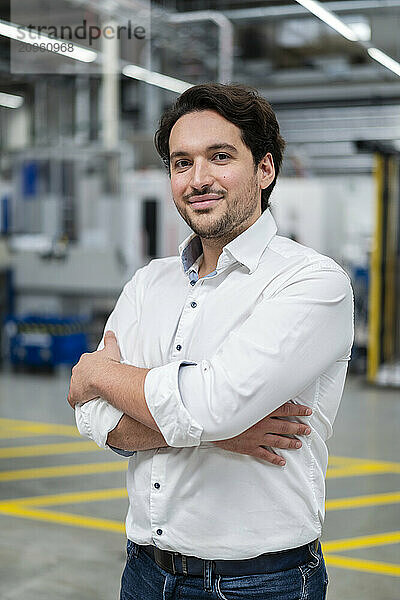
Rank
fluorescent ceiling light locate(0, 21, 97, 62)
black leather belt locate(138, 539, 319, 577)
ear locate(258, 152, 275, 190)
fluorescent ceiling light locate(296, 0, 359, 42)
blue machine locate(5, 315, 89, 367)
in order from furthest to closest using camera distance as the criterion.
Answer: blue machine locate(5, 315, 89, 367) → fluorescent ceiling light locate(296, 0, 359, 42) → fluorescent ceiling light locate(0, 21, 97, 62) → ear locate(258, 152, 275, 190) → black leather belt locate(138, 539, 319, 577)

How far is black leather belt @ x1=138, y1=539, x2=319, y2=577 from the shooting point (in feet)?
5.25

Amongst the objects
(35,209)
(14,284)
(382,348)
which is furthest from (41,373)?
(382,348)

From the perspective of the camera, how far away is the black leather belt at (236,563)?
1601 millimetres

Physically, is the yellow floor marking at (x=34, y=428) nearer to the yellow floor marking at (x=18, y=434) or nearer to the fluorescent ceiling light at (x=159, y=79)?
the yellow floor marking at (x=18, y=434)

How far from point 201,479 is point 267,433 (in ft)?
0.59

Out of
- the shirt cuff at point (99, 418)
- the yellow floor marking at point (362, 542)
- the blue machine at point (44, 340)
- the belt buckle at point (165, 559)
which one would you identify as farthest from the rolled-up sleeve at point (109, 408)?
the blue machine at point (44, 340)

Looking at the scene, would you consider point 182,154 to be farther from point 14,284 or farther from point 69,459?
point 14,284

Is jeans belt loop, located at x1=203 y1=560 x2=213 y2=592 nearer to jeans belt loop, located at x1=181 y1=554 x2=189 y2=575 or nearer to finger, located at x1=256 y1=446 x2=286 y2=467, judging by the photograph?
jeans belt loop, located at x1=181 y1=554 x2=189 y2=575

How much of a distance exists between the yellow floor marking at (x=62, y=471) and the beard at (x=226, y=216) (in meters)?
4.27

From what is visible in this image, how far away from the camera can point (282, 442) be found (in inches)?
63.3

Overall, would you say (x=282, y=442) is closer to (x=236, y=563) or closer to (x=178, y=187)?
(x=236, y=563)

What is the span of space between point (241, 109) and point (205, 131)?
10 cm

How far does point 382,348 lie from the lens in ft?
31.7

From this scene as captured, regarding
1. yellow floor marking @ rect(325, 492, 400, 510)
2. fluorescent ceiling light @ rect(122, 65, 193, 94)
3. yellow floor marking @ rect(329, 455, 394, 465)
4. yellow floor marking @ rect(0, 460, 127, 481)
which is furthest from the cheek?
fluorescent ceiling light @ rect(122, 65, 193, 94)
